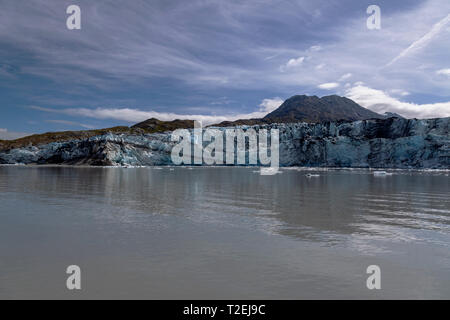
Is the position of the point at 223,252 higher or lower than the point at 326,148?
lower

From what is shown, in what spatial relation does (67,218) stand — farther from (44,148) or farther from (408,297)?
(44,148)

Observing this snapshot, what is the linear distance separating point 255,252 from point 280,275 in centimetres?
220

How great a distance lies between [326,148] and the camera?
115438 mm

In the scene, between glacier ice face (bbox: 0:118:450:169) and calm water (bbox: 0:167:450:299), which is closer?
calm water (bbox: 0:167:450:299)

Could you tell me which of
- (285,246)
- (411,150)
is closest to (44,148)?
(411,150)

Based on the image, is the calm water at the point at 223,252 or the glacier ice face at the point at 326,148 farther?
the glacier ice face at the point at 326,148

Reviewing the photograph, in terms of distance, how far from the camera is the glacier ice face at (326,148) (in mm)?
96500

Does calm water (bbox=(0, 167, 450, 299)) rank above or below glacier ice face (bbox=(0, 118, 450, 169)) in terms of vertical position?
below

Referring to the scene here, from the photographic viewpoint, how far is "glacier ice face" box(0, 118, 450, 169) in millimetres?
96500

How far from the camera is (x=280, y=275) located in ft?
29.3

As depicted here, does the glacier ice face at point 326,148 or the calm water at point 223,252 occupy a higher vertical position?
the glacier ice face at point 326,148

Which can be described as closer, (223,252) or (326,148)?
(223,252)
